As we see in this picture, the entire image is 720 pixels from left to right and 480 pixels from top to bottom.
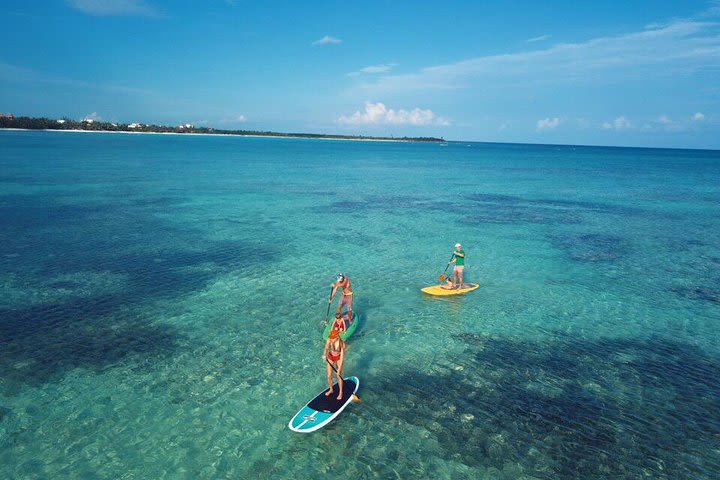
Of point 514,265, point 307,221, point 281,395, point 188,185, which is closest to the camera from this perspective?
point 281,395

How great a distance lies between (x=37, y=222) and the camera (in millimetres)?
33719

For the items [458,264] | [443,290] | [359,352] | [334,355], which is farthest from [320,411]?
[458,264]

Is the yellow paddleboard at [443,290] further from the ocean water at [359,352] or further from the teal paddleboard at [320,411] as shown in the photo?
the teal paddleboard at [320,411]

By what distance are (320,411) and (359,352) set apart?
4.16 meters

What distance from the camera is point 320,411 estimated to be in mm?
12047

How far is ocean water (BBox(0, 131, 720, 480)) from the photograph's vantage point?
11.1m

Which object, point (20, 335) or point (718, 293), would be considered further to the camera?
point (718, 293)

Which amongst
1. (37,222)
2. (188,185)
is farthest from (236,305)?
(188,185)

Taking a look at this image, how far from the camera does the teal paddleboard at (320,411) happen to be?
1155 cm

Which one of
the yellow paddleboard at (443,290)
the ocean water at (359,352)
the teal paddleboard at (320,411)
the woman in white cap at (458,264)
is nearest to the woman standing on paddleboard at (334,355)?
the teal paddleboard at (320,411)

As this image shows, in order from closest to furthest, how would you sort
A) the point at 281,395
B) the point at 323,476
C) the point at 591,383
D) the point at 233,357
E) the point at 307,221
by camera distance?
the point at 323,476 < the point at 281,395 < the point at 591,383 < the point at 233,357 < the point at 307,221

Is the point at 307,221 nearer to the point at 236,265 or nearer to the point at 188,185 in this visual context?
the point at 236,265

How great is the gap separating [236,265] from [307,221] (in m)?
13.6

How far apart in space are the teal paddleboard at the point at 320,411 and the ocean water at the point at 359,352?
328mm
